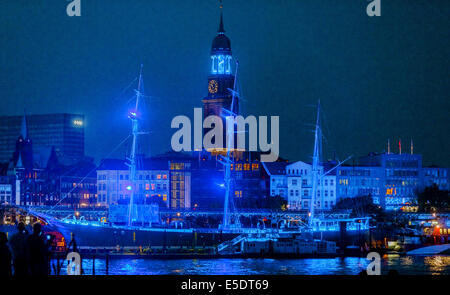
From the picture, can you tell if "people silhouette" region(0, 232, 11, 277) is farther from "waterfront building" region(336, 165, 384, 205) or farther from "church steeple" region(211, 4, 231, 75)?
"church steeple" region(211, 4, 231, 75)

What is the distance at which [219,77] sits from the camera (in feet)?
429

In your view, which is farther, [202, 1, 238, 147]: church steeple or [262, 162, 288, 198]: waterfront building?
[202, 1, 238, 147]: church steeple

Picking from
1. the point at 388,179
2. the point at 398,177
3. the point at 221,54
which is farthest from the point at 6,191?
the point at 398,177

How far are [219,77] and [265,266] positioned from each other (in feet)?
219

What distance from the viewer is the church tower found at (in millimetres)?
130125

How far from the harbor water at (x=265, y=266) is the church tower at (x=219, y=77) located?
57.0m

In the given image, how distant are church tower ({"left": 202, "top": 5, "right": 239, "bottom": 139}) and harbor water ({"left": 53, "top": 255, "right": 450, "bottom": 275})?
57.0 m

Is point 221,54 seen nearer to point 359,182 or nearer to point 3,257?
point 359,182

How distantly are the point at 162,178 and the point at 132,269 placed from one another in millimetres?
66727

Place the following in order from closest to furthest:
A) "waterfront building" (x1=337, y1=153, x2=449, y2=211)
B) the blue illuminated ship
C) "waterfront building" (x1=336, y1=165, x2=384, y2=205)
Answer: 1. the blue illuminated ship
2. "waterfront building" (x1=336, y1=165, x2=384, y2=205)
3. "waterfront building" (x1=337, y1=153, x2=449, y2=211)

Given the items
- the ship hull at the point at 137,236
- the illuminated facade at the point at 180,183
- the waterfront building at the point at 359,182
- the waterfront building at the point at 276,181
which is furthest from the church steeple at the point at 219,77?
the ship hull at the point at 137,236

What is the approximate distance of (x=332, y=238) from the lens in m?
97.8

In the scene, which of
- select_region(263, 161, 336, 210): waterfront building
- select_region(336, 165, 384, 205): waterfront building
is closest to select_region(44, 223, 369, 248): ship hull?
select_region(263, 161, 336, 210): waterfront building

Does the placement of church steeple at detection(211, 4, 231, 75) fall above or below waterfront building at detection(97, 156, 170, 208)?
above
